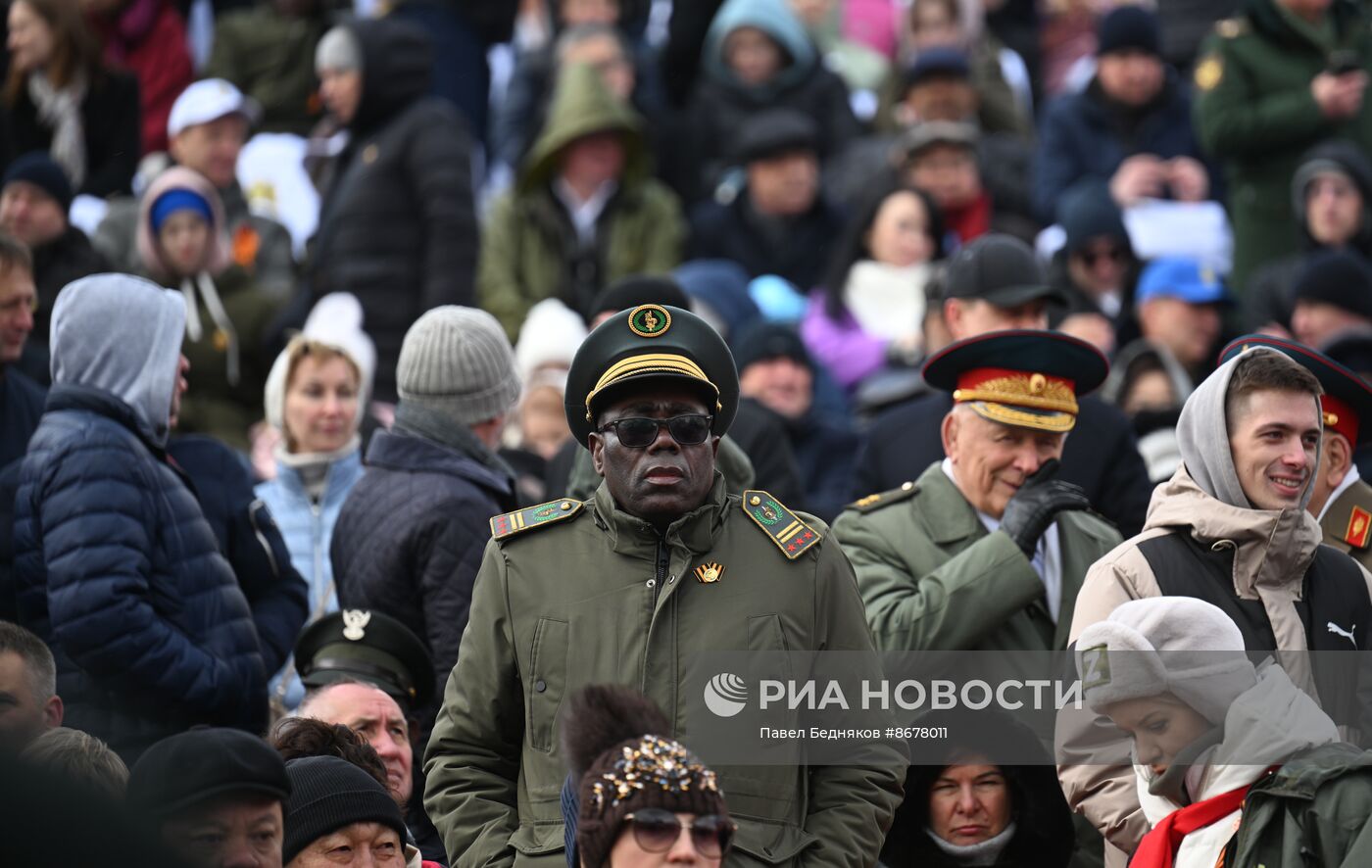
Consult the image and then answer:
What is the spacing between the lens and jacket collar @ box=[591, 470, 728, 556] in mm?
4668

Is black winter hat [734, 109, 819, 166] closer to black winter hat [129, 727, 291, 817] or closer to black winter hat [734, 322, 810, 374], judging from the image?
black winter hat [734, 322, 810, 374]

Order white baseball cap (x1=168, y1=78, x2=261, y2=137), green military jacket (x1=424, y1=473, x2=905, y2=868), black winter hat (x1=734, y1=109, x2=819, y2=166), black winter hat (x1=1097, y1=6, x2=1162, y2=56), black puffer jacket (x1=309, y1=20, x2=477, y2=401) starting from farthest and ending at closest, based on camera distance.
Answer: black winter hat (x1=1097, y1=6, x2=1162, y2=56), black winter hat (x1=734, y1=109, x2=819, y2=166), white baseball cap (x1=168, y1=78, x2=261, y2=137), black puffer jacket (x1=309, y1=20, x2=477, y2=401), green military jacket (x1=424, y1=473, x2=905, y2=868)

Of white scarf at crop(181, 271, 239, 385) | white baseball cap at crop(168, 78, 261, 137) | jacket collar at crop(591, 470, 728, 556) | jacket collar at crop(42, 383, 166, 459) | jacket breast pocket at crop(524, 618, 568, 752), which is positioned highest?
white baseball cap at crop(168, 78, 261, 137)

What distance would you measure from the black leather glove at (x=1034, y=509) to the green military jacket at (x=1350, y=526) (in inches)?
31.1

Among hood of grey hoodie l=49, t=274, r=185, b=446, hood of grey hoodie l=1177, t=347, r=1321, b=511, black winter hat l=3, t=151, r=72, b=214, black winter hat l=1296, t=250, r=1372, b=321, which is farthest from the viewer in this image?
black winter hat l=1296, t=250, r=1372, b=321

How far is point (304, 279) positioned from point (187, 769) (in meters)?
6.85

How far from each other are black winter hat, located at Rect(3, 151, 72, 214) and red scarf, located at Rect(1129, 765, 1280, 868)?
6.31 meters

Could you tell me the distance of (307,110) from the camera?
44.4ft

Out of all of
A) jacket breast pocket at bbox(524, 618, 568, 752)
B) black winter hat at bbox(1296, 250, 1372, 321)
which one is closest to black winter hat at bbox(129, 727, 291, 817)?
jacket breast pocket at bbox(524, 618, 568, 752)

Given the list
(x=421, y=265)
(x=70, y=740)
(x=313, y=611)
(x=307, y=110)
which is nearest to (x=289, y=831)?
(x=70, y=740)

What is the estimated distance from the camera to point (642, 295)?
22.7ft

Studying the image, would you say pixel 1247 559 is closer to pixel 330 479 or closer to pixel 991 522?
pixel 991 522

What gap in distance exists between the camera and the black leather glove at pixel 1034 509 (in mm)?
5785

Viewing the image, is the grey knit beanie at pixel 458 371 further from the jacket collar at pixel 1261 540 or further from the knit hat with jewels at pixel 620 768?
the knit hat with jewels at pixel 620 768
